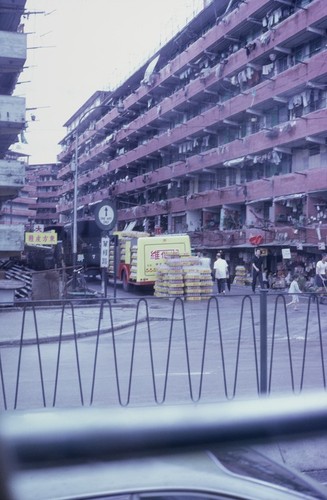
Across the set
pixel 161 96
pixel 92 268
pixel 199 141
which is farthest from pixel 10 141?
pixel 161 96

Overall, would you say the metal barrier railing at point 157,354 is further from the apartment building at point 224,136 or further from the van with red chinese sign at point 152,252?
the apartment building at point 224,136

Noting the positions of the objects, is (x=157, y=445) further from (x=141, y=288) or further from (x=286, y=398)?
(x=141, y=288)

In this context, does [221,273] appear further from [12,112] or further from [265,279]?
[12,112]

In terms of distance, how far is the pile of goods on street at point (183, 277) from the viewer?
21.8 meters

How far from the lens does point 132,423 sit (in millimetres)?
800


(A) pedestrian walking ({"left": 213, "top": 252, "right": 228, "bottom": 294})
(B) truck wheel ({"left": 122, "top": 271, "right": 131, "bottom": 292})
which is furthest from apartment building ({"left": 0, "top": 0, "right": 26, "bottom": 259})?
(A) pedestrian walking ({"left": 213, "top": 252, "right": 228, "bottom": 294})

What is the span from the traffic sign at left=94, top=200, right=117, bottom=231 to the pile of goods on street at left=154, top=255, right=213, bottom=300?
315 inches

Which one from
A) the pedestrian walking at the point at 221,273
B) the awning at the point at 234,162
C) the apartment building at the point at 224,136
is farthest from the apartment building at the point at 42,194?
the pedestrian walking at the point at 221,273

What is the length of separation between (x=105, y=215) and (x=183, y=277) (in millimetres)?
8821

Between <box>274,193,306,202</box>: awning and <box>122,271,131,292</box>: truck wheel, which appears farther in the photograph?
<box>274,193,306,202</box>: awning

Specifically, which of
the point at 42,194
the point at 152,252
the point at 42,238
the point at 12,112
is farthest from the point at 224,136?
the point at 42,194

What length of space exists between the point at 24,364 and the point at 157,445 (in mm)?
6697

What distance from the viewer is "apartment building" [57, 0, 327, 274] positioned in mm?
29906

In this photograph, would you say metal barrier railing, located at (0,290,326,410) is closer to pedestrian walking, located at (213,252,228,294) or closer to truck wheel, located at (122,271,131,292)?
pedestrian walking, located at (213,252,228,294)
